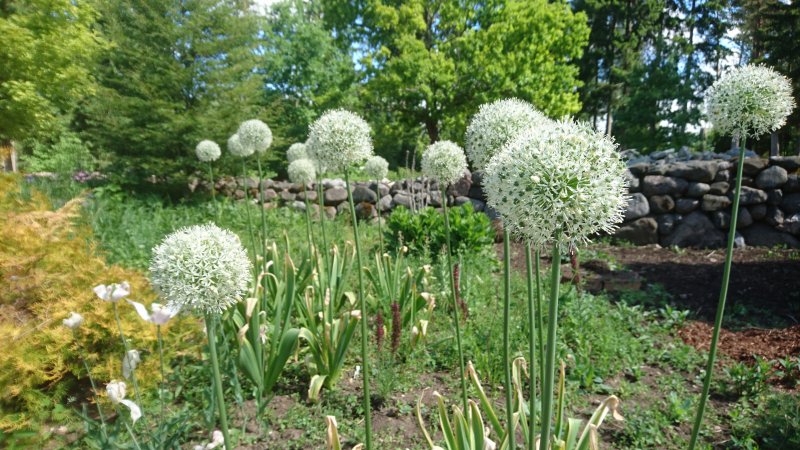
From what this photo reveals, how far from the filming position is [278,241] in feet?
25.8

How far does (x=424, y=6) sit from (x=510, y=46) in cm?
→ 366

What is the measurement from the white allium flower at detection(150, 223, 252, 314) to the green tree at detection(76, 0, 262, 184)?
8.70 meters

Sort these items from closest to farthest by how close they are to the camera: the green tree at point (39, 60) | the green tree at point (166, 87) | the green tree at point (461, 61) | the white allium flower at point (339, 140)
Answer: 1. the white allium flower at point (339, 140)
2. the green tree at point (166, 87)
3. the green tree at point (39, 60)
4. the green tree at point (461, 61)

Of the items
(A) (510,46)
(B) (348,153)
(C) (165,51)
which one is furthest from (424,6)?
(B) (348,153)

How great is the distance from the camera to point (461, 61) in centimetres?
1647

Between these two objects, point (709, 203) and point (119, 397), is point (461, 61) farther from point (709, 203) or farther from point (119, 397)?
point (119, 397)

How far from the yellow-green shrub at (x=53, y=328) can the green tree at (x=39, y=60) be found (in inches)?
325

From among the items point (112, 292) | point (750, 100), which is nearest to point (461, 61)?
point (750, 100)

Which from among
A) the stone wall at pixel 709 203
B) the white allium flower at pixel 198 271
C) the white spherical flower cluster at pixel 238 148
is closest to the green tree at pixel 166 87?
the stone wall at pixel 709 203

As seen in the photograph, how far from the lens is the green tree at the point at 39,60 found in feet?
33.9

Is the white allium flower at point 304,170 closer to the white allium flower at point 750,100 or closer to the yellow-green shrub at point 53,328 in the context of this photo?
the yellow-green shrub at point 53,328

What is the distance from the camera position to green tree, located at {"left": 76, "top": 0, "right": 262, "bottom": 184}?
959cm

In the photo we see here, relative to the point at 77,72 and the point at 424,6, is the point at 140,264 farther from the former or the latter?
the point at 424,6

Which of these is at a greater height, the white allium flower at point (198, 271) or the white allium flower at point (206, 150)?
the white allium flower at point (206, 150)
